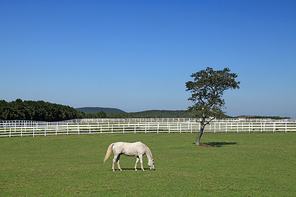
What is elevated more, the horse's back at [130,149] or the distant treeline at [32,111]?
the distant treeline at [32,111]

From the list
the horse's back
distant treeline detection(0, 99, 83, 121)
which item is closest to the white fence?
distant treeline detection(0, 99, 83, 121)

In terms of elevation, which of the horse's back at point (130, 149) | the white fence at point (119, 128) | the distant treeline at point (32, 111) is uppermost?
the distant treeline at point (32, 111)

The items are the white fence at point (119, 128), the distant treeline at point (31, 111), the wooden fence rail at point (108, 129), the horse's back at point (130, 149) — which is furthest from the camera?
the distant treeline at point (31, 111)

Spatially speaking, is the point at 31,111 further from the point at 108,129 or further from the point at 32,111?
the point at 108,129

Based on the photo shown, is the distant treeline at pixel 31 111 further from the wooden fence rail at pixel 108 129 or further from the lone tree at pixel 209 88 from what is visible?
the lone tree at pixel 209 88

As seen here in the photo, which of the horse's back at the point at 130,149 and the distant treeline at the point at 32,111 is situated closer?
the horse's back at the point at 130,149

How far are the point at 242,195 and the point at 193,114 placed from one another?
565 inches

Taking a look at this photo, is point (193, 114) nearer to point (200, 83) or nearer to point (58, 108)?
point (200, 83)

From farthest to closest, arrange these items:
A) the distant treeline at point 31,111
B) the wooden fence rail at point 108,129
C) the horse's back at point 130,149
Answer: the distant treeline at point 31,111, the wooden fence rail at point 108,129, the horse's back at point 130,149

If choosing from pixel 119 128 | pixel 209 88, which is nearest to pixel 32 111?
pixel 119 128

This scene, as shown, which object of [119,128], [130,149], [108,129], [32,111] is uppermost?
[32,111]

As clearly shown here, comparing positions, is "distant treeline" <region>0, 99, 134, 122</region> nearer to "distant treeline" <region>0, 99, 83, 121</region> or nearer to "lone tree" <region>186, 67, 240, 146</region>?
"distant treeline" <region>0, 99, 83, 121</region>

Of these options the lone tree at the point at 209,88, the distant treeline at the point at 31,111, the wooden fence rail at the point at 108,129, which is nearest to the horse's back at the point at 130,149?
the lone tree at the point at 209,88

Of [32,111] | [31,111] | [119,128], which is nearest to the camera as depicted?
[119,128]
